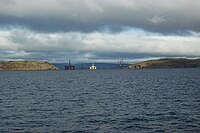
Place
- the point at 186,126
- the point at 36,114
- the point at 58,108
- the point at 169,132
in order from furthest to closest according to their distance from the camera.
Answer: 1. the point at 58,108
2. the point at 36,114
3. the point at 186,126
4. the point at 169,132

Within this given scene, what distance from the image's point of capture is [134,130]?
3469 cm

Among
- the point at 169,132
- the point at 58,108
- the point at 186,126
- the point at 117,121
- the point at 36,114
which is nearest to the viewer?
the point at 169,132

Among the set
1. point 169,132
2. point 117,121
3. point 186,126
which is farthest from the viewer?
point 117,121

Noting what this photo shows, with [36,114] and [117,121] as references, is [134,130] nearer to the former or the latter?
[117,121]

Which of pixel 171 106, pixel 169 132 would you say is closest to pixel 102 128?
pixel 169 132

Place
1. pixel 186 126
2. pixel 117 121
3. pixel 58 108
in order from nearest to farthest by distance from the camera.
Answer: pixel 186 126
pixel 117 121
pixel 58 108

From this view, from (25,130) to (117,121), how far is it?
471 inches

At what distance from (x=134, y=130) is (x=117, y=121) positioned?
4.93 m

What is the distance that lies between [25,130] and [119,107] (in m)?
20.7

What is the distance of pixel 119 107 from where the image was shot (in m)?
51.4

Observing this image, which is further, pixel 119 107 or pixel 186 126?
pixel 119 107

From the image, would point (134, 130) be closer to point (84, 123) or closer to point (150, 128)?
point (150, 128)

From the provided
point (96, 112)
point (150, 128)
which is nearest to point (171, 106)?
point (96, 112)

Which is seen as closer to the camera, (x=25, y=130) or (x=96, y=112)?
(x=25, y=130)
